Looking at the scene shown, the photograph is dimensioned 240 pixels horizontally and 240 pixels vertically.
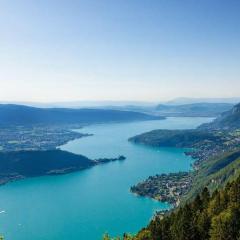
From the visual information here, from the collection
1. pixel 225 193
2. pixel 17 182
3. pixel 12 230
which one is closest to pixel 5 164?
pixel 17 182

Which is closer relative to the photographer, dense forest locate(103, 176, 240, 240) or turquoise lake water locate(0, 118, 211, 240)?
dense forest locate(103, 176, 240, 240)

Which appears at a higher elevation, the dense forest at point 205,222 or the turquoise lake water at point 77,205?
the dense forest at point 205,222

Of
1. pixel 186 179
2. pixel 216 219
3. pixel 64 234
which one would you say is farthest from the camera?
pixel 186 179

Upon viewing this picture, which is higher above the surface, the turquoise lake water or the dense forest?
the dense forest

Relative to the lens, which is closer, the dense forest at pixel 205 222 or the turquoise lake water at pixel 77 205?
the dense forest at pixel 205 222

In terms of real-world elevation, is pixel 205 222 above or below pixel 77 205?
above

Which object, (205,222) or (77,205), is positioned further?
(77,205)

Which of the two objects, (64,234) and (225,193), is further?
(64,234)

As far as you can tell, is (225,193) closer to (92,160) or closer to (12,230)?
(12,230)
